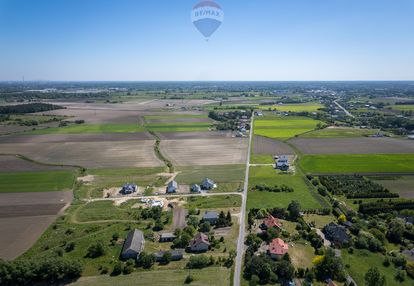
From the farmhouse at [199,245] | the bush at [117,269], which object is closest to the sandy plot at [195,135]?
the farmhouse at [199,245]

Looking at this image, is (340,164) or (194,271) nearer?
(194,271)

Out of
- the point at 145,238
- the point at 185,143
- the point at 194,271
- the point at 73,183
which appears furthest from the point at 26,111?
the point at 194,271

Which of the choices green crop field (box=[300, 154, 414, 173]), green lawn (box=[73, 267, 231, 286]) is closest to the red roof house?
green lawn (box=[73, 267, 231, 286])

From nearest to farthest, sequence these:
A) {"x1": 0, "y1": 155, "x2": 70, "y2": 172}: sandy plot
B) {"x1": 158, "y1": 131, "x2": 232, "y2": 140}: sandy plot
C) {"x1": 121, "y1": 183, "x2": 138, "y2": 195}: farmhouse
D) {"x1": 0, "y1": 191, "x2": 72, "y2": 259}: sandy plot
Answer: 1. {"x1": 0, "y1": 191, "x2": 72, "y2": 259}: sandy plot
2. {"x1": 121, "y1": 183, "x2": 138, "y2": 195}: farmhouse
3. {"x1": 0, "y1": 155, "x2": 70, "y2": 172}: sandy plot
4. {"x1": 158, "y1": 131, "x2": 232, "y2": 140}: sandy plot

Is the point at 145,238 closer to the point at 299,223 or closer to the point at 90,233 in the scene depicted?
the point at 90,233

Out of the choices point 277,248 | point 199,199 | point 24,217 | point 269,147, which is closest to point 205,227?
point 277,248

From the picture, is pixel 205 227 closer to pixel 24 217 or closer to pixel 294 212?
pixel 294 212

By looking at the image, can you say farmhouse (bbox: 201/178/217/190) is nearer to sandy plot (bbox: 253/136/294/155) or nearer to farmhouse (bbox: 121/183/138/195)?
farmhouse (bbox: 121/183/138/195)
